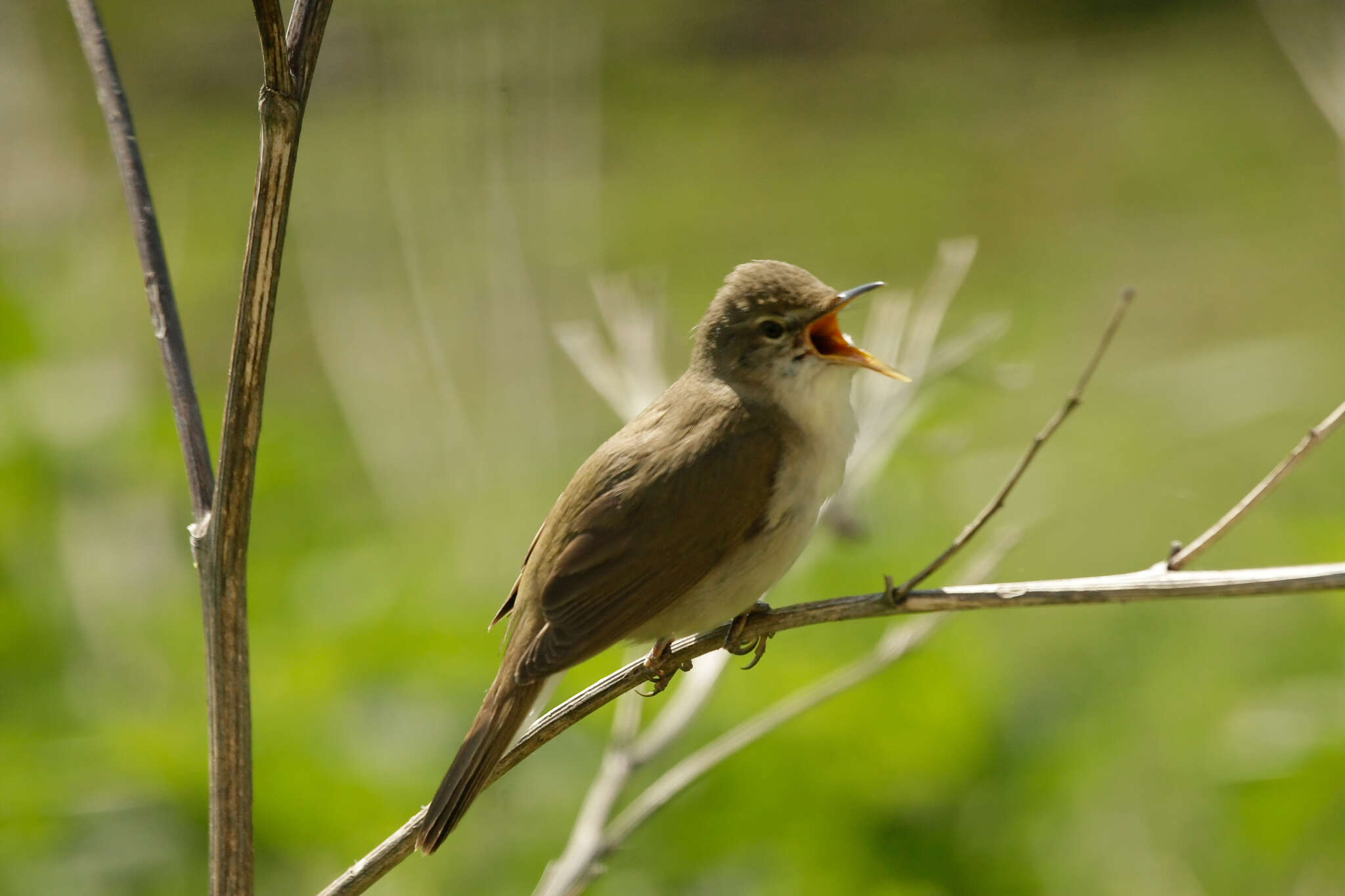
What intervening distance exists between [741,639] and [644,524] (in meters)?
0.24

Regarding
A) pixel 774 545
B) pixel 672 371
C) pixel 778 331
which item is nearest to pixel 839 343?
pixel 778 331

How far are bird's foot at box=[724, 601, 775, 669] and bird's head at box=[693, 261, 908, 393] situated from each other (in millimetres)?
377

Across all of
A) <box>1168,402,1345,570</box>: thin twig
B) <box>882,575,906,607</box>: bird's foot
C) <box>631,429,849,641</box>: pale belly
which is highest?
<box>631,429,849,641</box>: pale belly

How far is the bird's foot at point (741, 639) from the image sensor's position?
2.07 metres

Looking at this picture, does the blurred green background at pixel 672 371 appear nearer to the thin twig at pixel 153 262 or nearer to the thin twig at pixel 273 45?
the thin twig at pixel 153 262

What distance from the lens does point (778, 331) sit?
7.81ft

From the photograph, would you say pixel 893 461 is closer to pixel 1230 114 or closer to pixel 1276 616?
pixel 1276 616

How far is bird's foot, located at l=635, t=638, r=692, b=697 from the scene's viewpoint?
1.95m

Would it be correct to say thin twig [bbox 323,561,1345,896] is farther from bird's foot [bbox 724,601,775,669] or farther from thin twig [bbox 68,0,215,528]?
thin twig [bbox 68,0,215,528]

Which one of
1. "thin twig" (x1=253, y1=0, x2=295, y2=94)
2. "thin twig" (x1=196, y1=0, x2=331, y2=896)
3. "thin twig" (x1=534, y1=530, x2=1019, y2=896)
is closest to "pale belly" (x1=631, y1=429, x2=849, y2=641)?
"thin twig" (x1=534, y1=530, x2=1019, y2=896)

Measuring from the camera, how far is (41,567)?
378 cm

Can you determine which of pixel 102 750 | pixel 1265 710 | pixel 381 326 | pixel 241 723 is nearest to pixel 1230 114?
pixel 381 326

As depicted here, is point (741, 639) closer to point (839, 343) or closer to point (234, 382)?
point (839, 343)

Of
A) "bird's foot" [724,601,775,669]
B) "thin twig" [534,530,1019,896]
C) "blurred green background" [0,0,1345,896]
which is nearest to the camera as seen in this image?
"thin twig" [534,530,1019,896]
